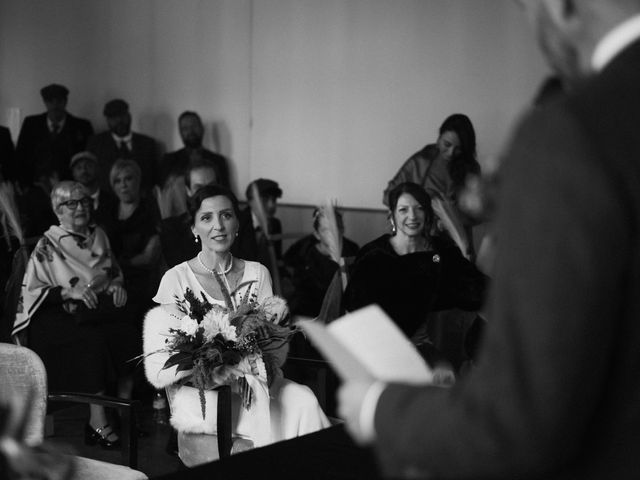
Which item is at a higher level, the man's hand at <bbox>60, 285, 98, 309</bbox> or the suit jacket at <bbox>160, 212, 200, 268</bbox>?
the suit jacket at <bbox>160, 212, 200, 268</bbox>

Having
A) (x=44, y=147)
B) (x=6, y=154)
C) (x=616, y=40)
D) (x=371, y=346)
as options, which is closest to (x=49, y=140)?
(x=44, y=147)

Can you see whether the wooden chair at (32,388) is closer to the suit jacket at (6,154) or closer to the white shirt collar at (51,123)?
the suit jacket at (6,154)

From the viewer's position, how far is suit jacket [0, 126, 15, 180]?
9188 millimetres

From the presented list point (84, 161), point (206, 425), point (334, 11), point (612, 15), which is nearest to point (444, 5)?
point (334, 11)

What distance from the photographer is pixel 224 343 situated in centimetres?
369

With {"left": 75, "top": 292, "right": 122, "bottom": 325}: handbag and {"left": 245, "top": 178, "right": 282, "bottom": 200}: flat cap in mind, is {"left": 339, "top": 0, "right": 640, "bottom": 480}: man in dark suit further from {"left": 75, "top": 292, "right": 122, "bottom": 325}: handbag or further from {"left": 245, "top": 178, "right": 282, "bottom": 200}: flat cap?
{"left": 245, "top": 178, "right": 282, "bottom": 200}: flat cap

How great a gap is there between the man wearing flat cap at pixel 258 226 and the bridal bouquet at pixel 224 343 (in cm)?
184

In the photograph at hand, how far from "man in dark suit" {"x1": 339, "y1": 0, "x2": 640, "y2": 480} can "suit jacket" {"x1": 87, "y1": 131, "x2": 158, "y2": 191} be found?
8322 millimetres

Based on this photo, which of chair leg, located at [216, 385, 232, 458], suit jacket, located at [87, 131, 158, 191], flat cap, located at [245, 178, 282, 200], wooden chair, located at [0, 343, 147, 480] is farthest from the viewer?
suit jacket, located at [87, 131, 158, 191]

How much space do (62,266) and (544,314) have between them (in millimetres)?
4558

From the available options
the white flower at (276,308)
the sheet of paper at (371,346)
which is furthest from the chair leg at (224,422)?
the sheet of paper at (371,346)

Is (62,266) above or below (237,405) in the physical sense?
above

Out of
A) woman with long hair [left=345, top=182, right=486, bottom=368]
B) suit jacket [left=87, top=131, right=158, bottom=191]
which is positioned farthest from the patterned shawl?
suit jacket [left=87, top=131, right=158, bottom=191]

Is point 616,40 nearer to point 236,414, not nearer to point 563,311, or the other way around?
point 563,311
